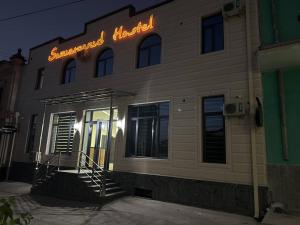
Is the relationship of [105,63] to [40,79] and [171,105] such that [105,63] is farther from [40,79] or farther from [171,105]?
[40,79]

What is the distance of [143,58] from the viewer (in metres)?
11.1

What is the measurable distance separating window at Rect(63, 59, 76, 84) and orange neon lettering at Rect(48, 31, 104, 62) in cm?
57

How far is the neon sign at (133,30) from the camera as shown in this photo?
10.9 metres

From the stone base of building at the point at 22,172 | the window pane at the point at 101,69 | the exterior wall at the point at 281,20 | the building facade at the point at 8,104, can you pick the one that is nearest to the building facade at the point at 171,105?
the window pane at the point at 101,69

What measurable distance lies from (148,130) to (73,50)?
24.4 ft

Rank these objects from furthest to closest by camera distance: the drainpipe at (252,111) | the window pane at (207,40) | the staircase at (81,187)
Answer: the window pane at (207,40) < the staircase at (81,187) < the drainpipe at (252,111)

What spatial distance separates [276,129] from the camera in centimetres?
772

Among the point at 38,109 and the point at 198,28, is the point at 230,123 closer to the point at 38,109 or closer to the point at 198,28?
the point at 198,28

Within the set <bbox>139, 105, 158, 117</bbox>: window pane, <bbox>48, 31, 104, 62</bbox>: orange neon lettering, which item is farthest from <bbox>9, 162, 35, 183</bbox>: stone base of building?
<bbox>139, 105, 158, 117</bbox>: window pane

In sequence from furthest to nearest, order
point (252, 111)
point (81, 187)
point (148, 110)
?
point (148, 110) → point (81, 187) → point (252, 111)

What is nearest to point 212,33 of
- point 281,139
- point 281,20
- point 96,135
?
point 281,20

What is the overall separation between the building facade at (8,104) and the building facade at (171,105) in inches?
91.1

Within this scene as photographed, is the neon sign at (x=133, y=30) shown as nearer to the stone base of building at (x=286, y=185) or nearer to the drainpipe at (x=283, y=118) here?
the drainpipe at (x=283, y=118)

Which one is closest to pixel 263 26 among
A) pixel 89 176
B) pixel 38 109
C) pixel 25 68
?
pixel 89 176
